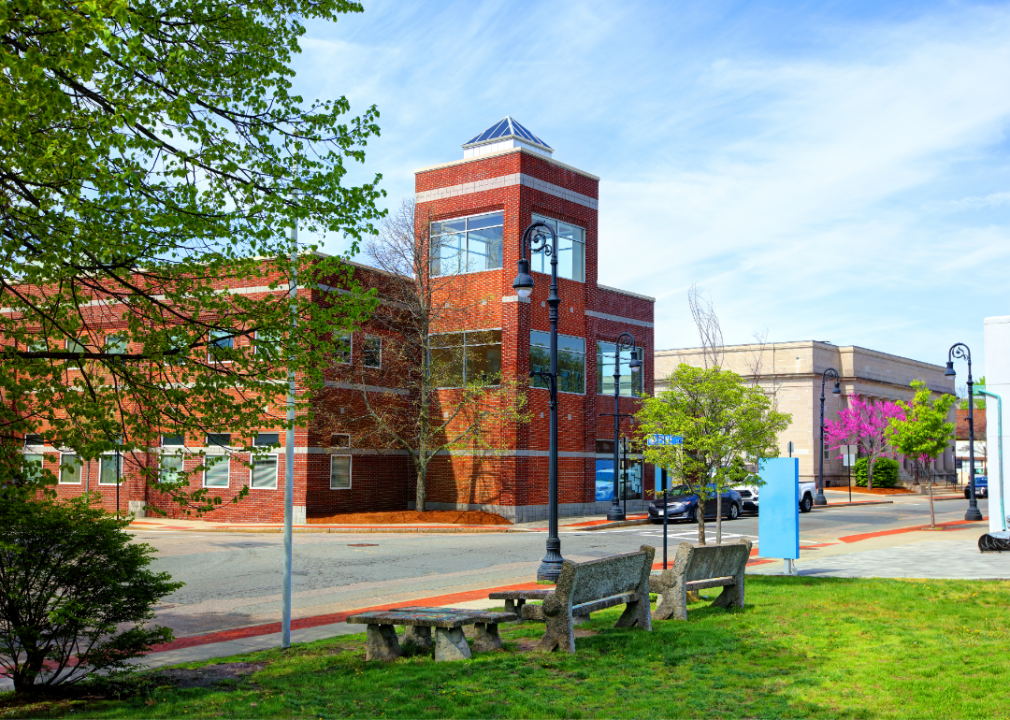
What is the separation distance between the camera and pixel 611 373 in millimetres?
36438

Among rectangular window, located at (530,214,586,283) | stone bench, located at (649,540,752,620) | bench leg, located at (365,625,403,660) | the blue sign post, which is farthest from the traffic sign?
rectangular window, located at (530,214,586,283)

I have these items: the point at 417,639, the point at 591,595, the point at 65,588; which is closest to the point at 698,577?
the point at 591,595

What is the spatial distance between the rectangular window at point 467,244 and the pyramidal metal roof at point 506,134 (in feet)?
9.87

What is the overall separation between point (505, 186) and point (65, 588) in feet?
85.6

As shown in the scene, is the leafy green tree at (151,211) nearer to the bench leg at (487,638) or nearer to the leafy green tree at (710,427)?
the bench leg at (487,638)

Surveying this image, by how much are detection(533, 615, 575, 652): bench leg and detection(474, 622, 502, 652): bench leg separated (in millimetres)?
415

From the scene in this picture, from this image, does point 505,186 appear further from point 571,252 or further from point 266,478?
point 266,478

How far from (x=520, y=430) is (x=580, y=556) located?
38.2 ft

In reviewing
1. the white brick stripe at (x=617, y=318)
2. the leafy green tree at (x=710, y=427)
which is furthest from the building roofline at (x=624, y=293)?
the leafy green tree at (x=710, y=427)

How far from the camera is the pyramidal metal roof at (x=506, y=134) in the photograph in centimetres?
3300

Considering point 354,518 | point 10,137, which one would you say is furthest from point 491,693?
point 354,518

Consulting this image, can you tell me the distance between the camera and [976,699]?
263 inches

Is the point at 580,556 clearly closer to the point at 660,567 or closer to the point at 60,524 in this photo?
the point at 660,567

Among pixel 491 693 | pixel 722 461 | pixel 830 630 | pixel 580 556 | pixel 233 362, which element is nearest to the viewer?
pixel 491 693
